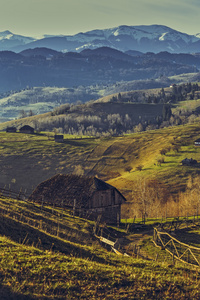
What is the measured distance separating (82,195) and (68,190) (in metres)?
2.59

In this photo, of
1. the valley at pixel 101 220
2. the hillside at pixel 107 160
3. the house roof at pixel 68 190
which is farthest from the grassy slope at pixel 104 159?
the house roof at pixel 68 190

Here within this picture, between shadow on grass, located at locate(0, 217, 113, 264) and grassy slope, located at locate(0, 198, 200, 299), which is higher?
grassy slope, located at locate(0, 198, 200, 299)

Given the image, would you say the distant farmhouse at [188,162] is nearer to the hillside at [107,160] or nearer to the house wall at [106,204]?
the hillside at [107,160]

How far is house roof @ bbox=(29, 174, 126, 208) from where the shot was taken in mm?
69750

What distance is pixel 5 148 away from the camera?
18225cm

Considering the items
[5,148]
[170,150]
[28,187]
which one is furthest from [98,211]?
[5,148]

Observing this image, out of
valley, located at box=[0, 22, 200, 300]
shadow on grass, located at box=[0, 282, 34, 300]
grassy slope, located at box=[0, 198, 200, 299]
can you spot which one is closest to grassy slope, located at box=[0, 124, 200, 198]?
valley, located at box=[0, 22, 200, 300]

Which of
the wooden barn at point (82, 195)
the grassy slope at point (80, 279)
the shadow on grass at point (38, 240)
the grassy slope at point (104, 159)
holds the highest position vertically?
the grassy slope at point (80, 279)

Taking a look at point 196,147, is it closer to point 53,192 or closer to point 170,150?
point 170,150

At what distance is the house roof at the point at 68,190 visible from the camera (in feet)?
229

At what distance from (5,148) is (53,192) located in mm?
115988

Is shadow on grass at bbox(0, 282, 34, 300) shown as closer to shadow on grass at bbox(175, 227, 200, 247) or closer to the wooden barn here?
shadow on grass at bbox(175, 227, 200, 247)

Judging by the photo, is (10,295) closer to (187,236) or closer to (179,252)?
(179,252)

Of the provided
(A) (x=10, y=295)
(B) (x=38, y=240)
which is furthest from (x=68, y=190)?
(A) (x=10, y=295)
